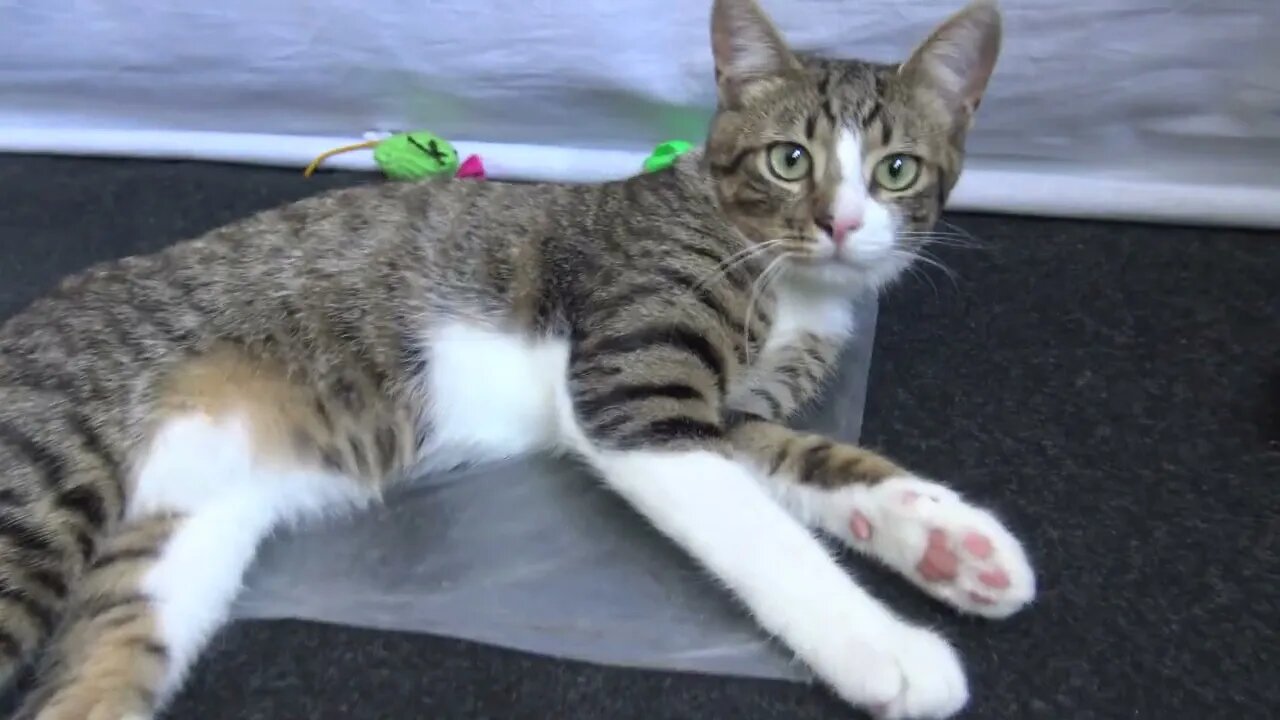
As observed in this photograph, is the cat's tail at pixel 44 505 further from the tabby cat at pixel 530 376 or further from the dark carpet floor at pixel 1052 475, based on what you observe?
the dark carpet floor at pixel 1052 475

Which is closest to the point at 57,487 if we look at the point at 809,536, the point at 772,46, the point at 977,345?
the point at 809,536

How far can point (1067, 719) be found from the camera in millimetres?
1050

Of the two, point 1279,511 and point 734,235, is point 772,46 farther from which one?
point 1279,511

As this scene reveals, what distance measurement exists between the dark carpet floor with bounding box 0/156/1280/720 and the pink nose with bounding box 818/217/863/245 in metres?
0.28

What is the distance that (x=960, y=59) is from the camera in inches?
50.1

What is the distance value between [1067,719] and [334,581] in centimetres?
72

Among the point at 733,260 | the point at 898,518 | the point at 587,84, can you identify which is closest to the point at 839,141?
the point at 733,260

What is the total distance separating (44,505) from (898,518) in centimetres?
79

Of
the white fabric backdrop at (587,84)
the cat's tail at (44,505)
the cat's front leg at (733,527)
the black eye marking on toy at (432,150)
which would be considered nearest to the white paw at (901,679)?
the cat's front leg at (733,527)

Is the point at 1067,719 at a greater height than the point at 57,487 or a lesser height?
lesser

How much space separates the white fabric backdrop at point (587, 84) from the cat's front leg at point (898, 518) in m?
0.66

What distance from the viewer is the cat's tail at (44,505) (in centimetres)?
105

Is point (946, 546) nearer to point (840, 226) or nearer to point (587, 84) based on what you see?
point (840, 226)

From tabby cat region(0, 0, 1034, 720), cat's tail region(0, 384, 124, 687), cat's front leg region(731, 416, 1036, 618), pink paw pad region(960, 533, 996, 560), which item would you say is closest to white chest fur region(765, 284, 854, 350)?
tabby cat region(0, 0, 1034, 720)
